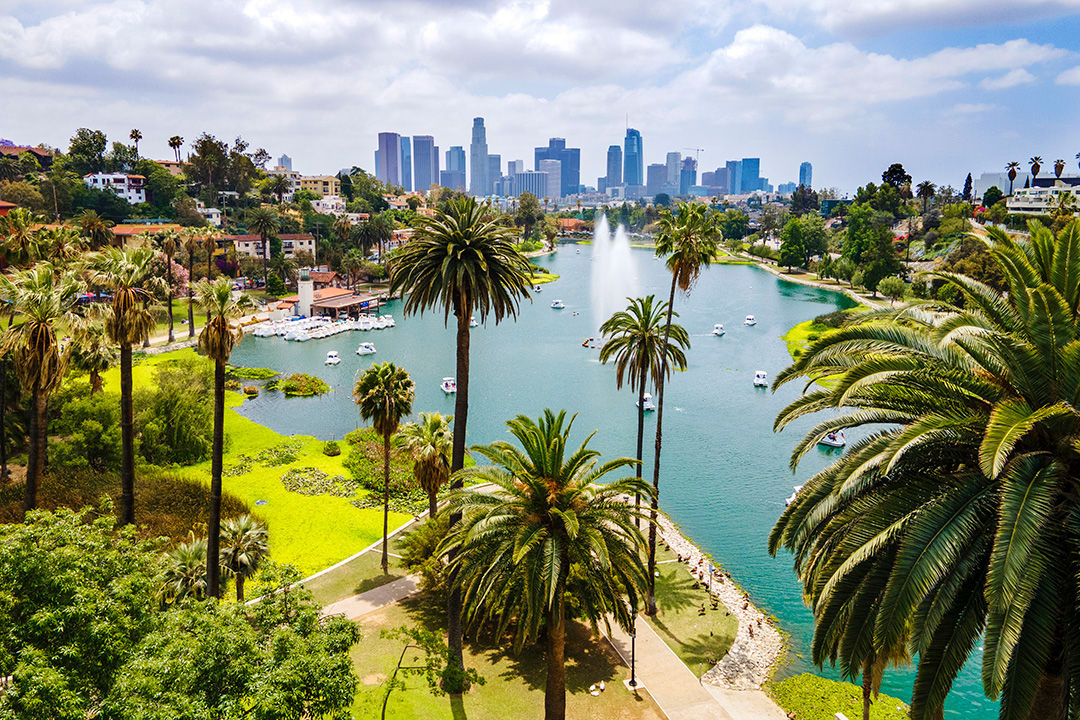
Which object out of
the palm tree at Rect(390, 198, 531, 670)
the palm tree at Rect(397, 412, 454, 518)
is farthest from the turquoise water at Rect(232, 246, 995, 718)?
the palm tree at Rect(390, 198, 531, 670)

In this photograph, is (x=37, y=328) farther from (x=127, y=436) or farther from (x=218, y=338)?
(x=218, y=338)

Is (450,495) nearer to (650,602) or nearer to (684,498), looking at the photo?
(650,602)

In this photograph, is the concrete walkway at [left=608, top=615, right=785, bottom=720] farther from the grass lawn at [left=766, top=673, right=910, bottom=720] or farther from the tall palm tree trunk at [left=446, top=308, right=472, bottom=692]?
the tall palm tree trunk at [left=446, top=308, right=472, bottom=692]

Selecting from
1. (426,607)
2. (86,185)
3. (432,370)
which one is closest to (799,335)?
(432,370)

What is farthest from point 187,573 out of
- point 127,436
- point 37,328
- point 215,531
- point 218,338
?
point 37,328

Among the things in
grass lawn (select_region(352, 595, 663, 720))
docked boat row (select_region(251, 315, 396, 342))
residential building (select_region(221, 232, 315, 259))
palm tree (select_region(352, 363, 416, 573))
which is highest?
residential building (select_region(221, 232, 315, 259))

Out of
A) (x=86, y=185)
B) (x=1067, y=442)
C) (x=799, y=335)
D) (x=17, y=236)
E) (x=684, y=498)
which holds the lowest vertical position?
(x=684, y=498)
